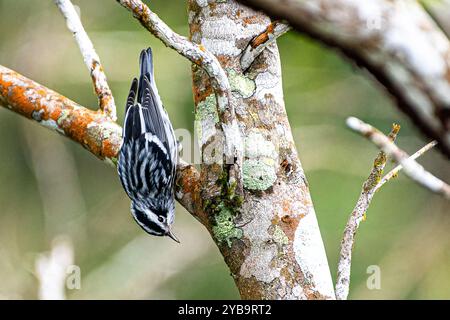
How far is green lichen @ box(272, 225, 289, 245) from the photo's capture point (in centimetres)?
253

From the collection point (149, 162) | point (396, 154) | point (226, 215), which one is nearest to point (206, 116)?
point (226, 215)

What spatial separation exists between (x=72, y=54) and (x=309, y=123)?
9.95ft

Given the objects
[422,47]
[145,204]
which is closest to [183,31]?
[145,204]

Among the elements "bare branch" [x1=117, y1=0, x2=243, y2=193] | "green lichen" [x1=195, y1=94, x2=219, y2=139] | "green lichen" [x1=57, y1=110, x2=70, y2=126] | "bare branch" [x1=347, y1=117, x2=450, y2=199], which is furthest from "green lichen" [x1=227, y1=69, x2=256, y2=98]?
"bare branch" [x1=347, y1=117, x2=450, y2=199]

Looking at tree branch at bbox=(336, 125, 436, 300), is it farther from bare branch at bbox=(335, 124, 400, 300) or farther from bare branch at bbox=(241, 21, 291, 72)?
bare branch at bbox=(241, 21, 291, 72)

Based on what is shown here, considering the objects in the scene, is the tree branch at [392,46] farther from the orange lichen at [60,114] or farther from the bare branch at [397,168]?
the orange lichen at [60,114]

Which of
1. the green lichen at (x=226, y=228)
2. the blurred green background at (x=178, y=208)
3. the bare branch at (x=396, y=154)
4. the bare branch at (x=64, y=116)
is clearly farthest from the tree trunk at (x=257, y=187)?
the blurred green background at (x=178, y=208)

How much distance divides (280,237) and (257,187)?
8.2 inches

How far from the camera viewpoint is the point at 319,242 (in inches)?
102

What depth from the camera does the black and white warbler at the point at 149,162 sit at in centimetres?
404

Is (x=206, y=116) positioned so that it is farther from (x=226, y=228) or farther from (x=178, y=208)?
(x=178, y=208)

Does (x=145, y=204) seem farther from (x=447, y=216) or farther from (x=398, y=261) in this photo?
(x=447, y=216)

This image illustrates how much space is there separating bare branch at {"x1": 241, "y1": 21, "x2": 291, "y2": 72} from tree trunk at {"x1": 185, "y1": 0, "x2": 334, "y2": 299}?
3cm
